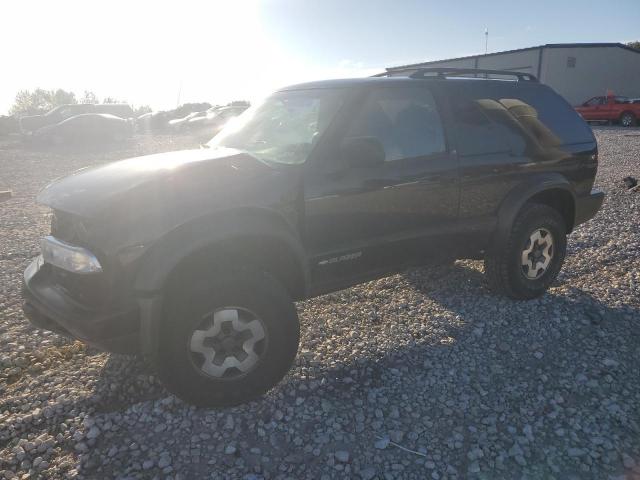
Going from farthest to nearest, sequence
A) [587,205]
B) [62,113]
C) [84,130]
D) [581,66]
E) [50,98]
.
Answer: [50,98], [581,66], [62,113], [84,130], [587,205]

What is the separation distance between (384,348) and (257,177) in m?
1.59

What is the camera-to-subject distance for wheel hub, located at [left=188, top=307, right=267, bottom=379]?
107 inches

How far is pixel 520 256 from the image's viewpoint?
13.7 feet

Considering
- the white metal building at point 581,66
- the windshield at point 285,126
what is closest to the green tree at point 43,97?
the white metal building at point 581,66

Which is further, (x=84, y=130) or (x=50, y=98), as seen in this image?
(x=50, y=98)

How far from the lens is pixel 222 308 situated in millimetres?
2715

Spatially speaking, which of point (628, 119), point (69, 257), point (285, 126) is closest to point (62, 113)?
point (285, 126)

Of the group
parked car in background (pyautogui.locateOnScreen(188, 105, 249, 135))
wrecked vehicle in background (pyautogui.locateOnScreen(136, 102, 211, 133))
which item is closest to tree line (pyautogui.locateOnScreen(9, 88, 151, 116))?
wrecked vehicle in background (pyautogui.locateOnScreen(136, 102, 211, 133))

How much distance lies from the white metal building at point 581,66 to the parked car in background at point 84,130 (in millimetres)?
24868

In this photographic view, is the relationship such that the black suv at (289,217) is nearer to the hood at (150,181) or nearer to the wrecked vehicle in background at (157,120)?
the hood at (150,181)

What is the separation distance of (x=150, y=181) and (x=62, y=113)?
2596 centimetres

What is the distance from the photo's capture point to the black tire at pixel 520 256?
13.5 ft

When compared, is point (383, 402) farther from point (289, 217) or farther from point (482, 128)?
point (482, 128)

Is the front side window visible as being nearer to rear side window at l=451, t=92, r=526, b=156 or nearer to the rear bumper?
rear side window at l=451, t=92, r=526, b=156
